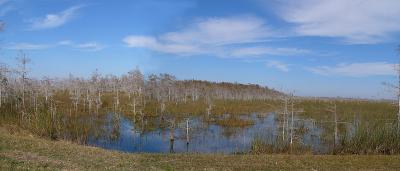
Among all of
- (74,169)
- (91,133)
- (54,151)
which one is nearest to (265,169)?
(74,169)

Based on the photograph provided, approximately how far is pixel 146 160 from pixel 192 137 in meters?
19.2

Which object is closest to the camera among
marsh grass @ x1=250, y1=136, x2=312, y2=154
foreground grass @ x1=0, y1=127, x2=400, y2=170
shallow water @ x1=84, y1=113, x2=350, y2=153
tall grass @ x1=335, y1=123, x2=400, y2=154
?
foreground grass @ x1=0, y1=127, x2=400, y2=170

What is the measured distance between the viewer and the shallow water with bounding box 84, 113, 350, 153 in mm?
32156

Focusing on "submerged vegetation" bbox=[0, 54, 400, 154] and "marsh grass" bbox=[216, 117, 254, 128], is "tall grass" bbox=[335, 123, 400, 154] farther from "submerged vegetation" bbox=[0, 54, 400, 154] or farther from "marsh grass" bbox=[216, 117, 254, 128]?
"marsh grass" bbox=[216, 117, 254, 128]

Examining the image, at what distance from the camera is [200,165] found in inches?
727

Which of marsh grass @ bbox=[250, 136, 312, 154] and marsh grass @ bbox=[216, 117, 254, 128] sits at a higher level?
marsh grass @ bbox=[216, 117, 254, 128]

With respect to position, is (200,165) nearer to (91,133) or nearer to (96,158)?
(96,158)

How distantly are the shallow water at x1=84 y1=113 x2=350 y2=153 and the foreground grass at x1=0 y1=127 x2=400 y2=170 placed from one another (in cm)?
703

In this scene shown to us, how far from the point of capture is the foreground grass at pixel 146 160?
626 inches

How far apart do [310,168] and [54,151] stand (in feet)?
35.2

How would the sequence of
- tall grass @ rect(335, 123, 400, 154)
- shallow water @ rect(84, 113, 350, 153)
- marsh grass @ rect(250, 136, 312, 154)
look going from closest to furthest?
tall grass @ rect(335, 123, 400, 154) → marsh grass @ rect(250, 136, 312, 154) → shallow water @ rect(84, 113, 350, 153)

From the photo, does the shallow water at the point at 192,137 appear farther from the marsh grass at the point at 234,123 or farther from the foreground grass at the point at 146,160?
the foreground grass at the point at 146,160

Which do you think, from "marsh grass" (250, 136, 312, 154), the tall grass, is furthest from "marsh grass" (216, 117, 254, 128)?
the tall grass

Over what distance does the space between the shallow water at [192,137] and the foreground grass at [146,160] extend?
277 inches
